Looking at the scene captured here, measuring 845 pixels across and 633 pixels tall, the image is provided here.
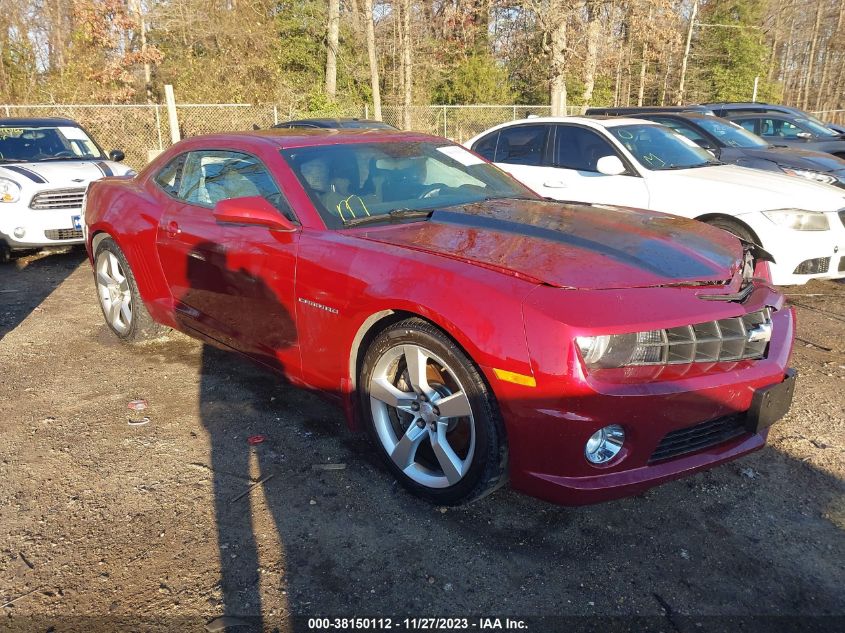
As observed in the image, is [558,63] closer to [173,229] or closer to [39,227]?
[39,227]

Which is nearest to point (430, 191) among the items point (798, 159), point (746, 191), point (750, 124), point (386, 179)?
point (386, 179)

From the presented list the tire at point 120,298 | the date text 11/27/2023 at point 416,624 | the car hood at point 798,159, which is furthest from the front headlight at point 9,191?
the car hood at point 798,159

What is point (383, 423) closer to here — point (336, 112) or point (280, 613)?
point (280, 613)

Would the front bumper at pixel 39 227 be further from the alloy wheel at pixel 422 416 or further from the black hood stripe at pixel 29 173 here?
the alloy wheel at pixel 422 416

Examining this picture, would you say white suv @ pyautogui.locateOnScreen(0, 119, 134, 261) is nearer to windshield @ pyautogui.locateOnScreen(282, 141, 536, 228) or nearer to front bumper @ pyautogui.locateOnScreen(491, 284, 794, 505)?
windshield @ pyautogui.locateOnScreen(282, 141, 536, 228)

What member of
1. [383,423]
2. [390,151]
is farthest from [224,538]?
[390,151]

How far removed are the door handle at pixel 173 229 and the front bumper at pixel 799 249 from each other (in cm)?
451

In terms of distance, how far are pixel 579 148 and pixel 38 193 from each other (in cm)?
588

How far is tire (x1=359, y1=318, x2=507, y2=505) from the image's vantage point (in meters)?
2.63

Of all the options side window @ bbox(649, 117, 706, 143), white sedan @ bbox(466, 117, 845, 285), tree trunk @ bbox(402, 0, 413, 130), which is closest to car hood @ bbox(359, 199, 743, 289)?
white sedan @ bbox(466, 117, 845, 285)

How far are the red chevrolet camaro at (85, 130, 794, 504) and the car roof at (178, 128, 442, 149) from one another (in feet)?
0.08

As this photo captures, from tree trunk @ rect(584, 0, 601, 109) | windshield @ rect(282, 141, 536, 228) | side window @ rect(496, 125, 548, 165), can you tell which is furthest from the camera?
tree trunk @ rect(584, 0, 601, 109)

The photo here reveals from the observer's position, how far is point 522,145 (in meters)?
7.41

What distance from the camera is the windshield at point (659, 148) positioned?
6.59 meters
